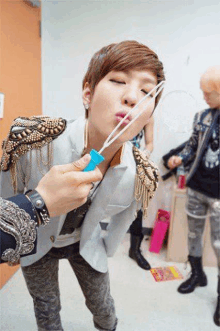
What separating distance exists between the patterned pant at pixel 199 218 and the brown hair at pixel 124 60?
0.89 meters

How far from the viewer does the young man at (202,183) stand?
122 centimetres

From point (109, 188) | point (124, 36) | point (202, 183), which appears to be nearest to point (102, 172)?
point (109, 188)

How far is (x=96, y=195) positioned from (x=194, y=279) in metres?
1.09

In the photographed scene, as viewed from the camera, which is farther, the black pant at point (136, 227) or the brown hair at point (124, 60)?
the black pant at point (136, 227)

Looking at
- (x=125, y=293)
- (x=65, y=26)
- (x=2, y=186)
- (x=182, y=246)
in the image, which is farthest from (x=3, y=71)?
(x=182, y=246)

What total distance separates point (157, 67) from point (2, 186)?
1.96 feet

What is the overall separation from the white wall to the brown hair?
1.18ft

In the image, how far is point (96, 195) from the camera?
2.60 feet

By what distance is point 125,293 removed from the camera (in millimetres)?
1460

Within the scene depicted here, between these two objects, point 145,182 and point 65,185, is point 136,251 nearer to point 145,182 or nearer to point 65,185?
point 145,182

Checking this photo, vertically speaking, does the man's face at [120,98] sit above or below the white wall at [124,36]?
below

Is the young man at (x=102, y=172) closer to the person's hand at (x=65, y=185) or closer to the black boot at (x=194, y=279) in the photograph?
the person's hand at (x=65, y=185)

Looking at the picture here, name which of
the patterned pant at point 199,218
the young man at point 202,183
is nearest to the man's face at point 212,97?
the young man at point 202,183

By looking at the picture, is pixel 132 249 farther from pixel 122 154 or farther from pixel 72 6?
pixel 72 6
